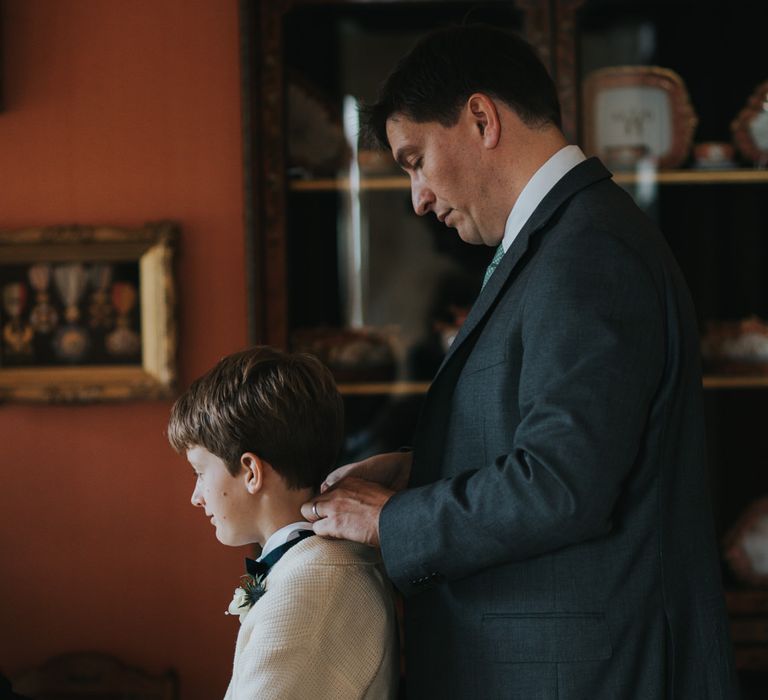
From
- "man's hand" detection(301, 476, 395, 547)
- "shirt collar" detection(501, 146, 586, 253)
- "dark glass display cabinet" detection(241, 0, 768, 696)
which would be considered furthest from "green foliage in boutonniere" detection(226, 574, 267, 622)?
"dark glass display cabinet" detection(241, 0, 768, 696)

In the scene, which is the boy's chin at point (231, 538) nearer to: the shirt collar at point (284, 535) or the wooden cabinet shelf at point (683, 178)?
the shirt collar at point (284, 535)

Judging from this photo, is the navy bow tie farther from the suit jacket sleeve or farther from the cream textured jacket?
the suit jacket sleeve

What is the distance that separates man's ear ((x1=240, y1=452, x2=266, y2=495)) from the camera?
1.36 metres

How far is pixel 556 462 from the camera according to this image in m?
1.12

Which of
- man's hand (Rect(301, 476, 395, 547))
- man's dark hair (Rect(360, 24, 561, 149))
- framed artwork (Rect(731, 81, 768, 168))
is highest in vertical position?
framed artwork (Rect(731, 81, 768, 168))

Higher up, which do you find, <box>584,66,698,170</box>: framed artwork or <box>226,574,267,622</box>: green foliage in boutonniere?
<box>584,66,698,170</box>: framed artwork

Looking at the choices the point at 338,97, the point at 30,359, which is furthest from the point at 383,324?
the point at 30,359

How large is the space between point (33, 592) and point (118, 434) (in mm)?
505

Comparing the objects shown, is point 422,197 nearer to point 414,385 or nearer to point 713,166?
point 414,385

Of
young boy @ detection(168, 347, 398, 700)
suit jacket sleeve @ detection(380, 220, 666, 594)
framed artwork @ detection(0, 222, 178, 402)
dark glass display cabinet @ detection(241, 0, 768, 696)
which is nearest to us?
suit jacket sleeve @ detection(380, 220, 666, 594)

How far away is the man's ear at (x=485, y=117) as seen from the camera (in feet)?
4.36

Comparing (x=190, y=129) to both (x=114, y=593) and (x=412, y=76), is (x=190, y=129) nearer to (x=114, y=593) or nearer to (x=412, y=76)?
(x=114, y=593)

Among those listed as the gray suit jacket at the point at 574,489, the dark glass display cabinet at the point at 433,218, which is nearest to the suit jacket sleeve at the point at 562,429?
the gray suit jacket at the point at 574,489

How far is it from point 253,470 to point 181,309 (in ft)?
4.88
